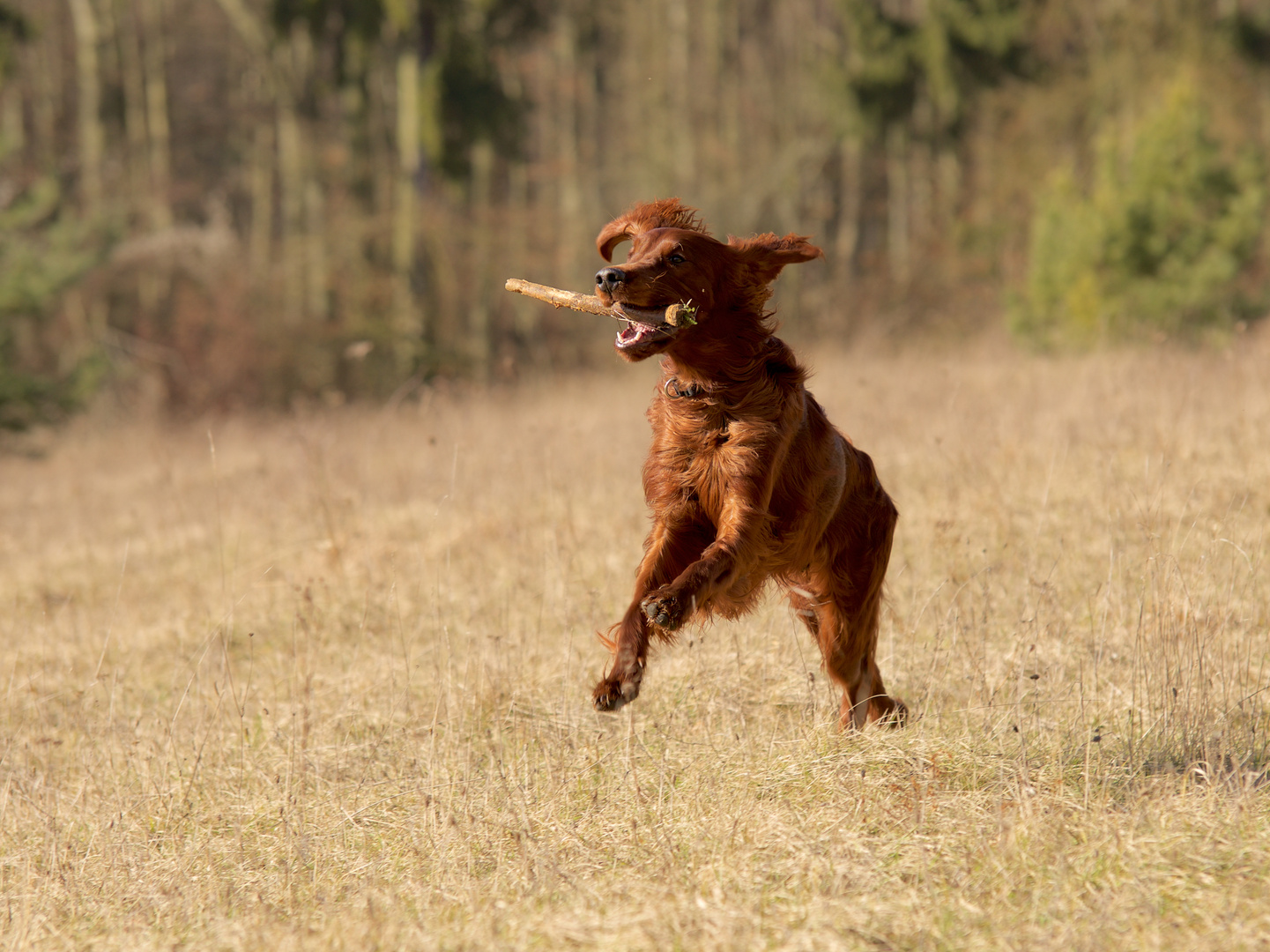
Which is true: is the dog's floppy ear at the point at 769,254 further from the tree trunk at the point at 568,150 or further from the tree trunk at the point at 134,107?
the tree trunk at the point at 134,107

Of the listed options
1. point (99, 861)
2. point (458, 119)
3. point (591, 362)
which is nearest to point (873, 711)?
point (99, 861)

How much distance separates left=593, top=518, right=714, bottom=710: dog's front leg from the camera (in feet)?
9.20

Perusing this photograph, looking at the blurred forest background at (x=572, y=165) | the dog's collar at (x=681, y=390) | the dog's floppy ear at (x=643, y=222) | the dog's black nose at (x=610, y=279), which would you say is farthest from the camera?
the blurred forest background at (x=572, y=165)

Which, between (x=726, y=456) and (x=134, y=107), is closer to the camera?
(x=726, y=456)

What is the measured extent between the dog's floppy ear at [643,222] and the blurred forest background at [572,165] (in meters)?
8.85

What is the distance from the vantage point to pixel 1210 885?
2480mm

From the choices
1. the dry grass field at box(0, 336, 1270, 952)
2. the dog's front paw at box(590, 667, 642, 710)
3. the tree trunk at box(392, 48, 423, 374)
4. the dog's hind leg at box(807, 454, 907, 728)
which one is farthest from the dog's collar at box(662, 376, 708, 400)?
the tree trunk at box(392, 48, 423, 374)

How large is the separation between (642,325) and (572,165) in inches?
741

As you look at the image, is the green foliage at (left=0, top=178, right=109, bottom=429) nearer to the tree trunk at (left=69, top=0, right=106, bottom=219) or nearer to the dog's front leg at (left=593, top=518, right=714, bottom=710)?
the tree trunk at (left=69, top=0, right=106, bottom=219)

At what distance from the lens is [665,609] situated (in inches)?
108

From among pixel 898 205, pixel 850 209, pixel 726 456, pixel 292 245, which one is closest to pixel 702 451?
pixel 726 456

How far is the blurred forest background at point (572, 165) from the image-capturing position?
41.9ft

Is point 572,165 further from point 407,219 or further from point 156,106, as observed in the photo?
point 156,106

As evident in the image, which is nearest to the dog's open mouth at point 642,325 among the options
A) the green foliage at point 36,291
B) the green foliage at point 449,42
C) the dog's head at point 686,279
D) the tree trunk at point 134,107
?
the dog's head at point 686,279
